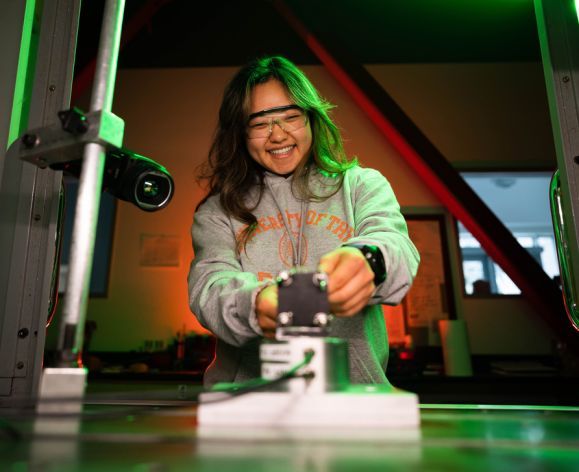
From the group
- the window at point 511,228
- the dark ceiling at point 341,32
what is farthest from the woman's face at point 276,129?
the dark ceiling at point 341,32

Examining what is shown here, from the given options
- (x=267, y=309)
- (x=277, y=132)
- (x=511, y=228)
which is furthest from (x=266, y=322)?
(x=511, y=228)

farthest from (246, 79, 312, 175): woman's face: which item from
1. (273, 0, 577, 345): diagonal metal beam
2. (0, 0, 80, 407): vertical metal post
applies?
(273, 0, 577, 345): diagonal metal beam

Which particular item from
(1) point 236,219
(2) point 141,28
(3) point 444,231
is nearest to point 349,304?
(1) point 236,219

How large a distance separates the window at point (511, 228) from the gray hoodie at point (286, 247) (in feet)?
5.44

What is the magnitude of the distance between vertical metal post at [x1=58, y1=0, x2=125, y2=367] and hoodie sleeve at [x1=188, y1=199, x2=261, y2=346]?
0.89ft

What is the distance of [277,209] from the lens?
3.57 ft

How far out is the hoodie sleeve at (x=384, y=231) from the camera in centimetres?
72

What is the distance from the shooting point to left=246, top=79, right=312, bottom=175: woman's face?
3.47ft

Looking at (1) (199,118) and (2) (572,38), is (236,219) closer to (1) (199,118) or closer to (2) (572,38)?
(2) (572,38)

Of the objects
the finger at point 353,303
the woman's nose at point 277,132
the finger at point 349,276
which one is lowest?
the finger at point 353,303

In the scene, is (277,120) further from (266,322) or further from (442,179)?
(442,179)

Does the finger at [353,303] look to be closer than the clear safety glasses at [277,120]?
Yes

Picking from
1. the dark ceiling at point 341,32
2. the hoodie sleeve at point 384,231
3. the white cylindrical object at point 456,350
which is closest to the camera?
the hoodie sleeve at point 384,231

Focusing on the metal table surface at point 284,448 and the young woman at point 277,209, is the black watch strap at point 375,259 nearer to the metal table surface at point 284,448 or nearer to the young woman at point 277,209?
the young woman at point 277,209
